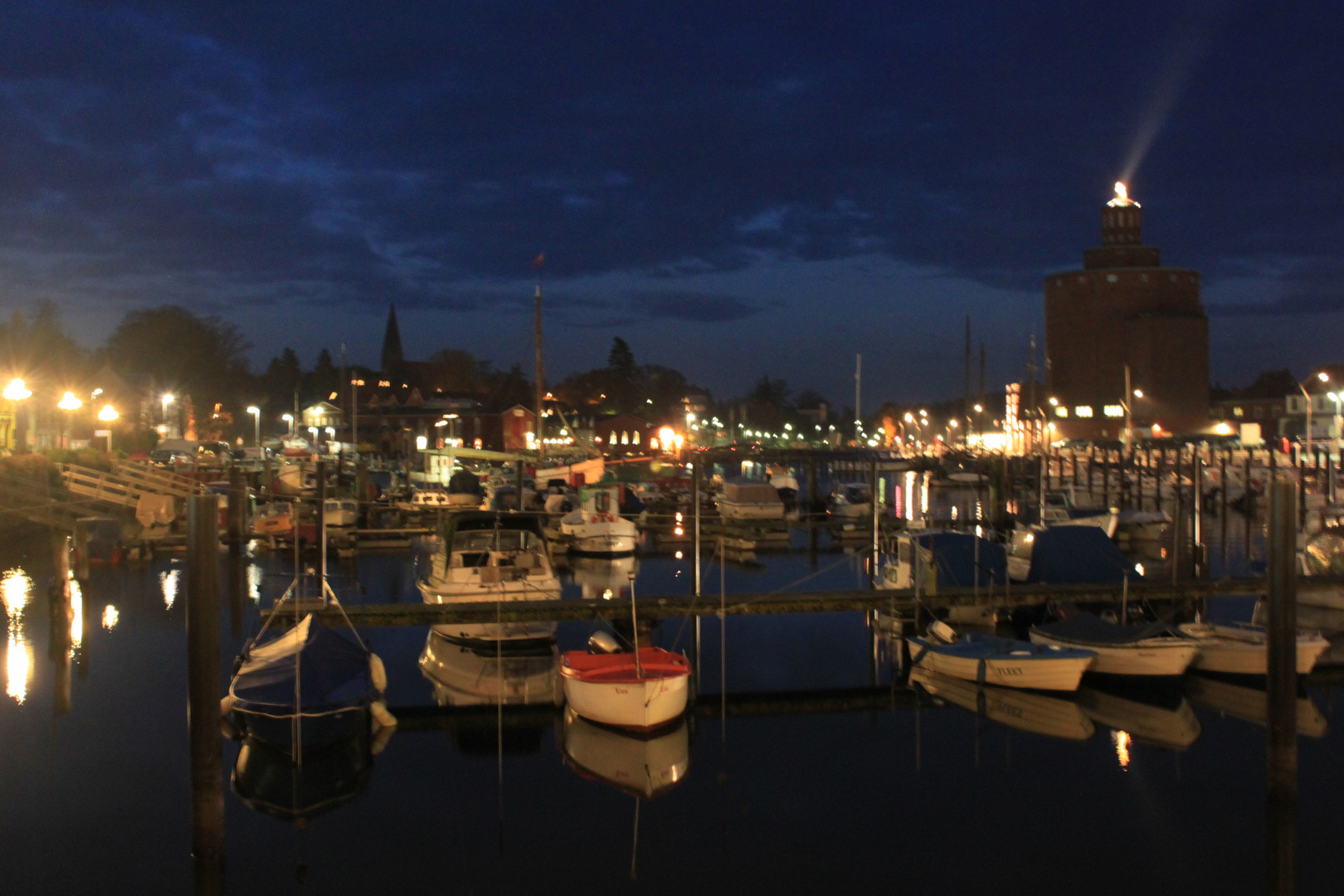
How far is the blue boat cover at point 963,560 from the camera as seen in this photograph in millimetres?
24938

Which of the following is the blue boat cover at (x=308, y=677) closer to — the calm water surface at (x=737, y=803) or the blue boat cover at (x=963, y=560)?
the calm water surface at (x=737, y=803)

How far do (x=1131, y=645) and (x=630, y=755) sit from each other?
→ 9.64 metres

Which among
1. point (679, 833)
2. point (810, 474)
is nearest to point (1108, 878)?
point (679, 833)

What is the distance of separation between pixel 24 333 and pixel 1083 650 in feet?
300

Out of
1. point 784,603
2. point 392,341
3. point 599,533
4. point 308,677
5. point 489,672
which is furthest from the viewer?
point 392,341

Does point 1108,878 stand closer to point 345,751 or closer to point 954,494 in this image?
point 345,751

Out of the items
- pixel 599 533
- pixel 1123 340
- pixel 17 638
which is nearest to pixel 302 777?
pixel 17 638

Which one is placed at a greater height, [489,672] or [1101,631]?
[1101,631]

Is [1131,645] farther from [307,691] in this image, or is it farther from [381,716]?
[307,691]

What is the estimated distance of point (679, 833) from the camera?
13773 mm

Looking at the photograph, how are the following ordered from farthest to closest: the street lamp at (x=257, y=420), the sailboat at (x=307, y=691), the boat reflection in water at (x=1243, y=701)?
the street lamp at (x=257, y=420) < the boat reflection in water at (x=1243, y=701) < the sailboat at (x=307, y=691)

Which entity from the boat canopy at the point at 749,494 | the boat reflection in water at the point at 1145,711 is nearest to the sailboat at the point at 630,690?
the boat reflection in water at the point at 1145,711

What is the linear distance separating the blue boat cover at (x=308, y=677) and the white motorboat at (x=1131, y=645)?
1233cm

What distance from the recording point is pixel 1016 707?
18.9 m
